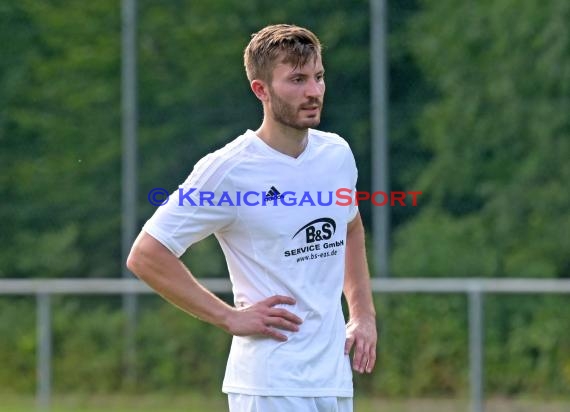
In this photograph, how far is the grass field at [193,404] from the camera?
9414 mm

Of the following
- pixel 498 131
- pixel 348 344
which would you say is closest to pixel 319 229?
pixel 348 344

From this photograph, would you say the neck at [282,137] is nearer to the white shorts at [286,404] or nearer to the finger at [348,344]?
the finger at [348,344]

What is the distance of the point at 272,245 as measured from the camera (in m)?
4.12

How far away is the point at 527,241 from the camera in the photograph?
1127 centimetres

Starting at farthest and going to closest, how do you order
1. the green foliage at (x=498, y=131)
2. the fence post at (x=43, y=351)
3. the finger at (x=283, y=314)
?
the green foliage at (x=498, y=131)
the fence post at (x=43, y=351)
the finger at (x=283, y=314)

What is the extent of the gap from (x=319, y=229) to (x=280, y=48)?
0.52 meters

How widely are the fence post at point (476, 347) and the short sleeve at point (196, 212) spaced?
559 centimetres

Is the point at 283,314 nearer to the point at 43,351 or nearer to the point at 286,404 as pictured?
the point at 286,404

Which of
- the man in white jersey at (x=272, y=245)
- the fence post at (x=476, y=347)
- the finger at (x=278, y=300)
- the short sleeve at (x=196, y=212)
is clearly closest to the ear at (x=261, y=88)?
the man in white jersey at (x=272, y=245)

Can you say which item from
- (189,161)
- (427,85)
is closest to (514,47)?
(427,85)

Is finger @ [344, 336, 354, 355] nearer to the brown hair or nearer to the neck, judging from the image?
the neck

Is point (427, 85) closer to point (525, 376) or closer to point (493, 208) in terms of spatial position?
point (493, 208)

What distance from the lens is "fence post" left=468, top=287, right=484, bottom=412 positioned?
31.0 feet

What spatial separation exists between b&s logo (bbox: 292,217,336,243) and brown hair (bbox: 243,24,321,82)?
43cm
